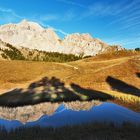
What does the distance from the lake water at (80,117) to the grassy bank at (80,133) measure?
353 centimetres

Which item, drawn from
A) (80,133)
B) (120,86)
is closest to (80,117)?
(80,133)

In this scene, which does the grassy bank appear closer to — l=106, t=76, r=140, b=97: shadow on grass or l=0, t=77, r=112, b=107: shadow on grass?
l=0, t=77, r=112, b=107: shadow on grass

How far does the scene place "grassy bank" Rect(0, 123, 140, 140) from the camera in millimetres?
22016

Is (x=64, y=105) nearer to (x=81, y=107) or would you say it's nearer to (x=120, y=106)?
(x=81, y=107)

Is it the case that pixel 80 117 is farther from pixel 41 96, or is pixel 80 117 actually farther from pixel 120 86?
pixel 120 86

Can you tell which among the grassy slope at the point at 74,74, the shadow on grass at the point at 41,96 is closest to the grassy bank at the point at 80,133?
the shadow on grass at the point at 41,96

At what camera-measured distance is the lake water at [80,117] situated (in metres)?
29.4

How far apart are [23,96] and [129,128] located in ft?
100

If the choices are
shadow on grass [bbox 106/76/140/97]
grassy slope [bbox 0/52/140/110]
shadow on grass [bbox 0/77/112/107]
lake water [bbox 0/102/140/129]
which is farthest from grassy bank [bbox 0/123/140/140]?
shadow on grass [bbox 106/76/140/97]

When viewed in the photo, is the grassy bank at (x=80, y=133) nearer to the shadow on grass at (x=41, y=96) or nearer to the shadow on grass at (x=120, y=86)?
the shadow on grass at (x=41, y=96)

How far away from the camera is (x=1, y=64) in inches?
3846

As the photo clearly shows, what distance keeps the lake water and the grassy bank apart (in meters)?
3.53

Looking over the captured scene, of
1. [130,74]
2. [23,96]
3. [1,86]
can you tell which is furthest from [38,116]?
[130,74]

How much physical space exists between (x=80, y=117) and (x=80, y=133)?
31.5ft
